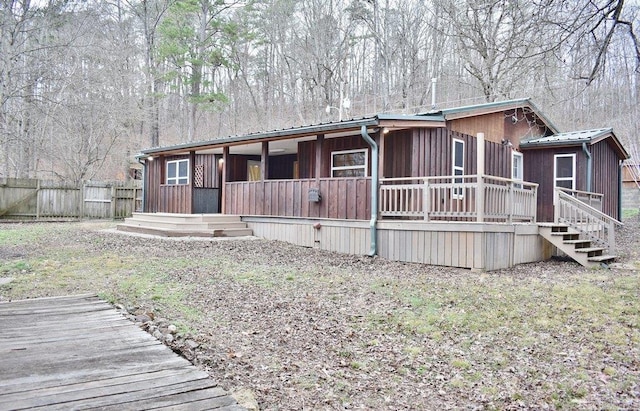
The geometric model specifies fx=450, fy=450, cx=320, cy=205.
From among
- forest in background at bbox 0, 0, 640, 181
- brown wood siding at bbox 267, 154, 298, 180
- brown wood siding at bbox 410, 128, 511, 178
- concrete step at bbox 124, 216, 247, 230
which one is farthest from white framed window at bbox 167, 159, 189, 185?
brown wood siding at bbox 410, 128, 511, 178

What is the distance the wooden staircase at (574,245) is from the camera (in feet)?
31.9

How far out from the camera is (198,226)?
13.3 meters

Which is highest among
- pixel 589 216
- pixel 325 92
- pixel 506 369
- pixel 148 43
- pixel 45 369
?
pixel 148 43

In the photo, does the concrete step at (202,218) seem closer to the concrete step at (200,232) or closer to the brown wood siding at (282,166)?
the concrete step at (200,232)

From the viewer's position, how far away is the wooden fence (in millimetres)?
19062

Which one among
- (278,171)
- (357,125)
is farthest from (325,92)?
(357,125)

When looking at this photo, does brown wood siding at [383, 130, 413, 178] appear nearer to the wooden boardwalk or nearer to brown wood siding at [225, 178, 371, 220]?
brown wood siding at [225, 178, 371, 220]

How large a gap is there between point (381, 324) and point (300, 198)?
717 centimetres

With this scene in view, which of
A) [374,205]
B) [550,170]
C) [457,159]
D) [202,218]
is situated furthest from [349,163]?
[550,170]

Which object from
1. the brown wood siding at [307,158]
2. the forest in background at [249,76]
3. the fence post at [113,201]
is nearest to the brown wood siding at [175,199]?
the brown wood siding at [307,158]

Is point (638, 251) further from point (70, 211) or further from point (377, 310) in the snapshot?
point (70, 211)

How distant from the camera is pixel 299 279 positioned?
7570mm

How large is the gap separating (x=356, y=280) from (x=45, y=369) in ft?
17.0

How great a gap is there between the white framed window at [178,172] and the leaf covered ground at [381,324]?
746 cm
